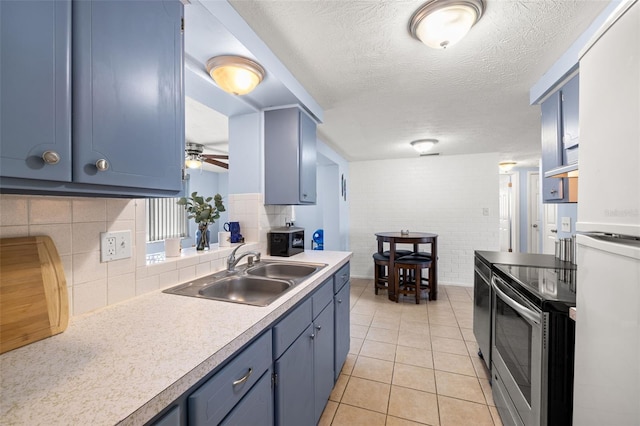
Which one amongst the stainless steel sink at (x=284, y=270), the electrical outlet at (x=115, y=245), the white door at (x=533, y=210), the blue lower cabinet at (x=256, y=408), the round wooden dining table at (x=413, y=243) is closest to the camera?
the blue lower cabinet at (x=256, y=408)

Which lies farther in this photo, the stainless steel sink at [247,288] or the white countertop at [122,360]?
the stainless steel sink at [247,288]

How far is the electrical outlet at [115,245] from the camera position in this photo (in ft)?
3.46

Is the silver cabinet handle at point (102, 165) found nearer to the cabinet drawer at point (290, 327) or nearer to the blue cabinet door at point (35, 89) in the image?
the blue cabinet door at point (35, 89)

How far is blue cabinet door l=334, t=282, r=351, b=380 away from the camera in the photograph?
1905 mm

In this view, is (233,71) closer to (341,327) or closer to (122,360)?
(122,360)

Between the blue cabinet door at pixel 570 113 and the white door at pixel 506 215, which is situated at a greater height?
the blue cabinet door at pixel 570 113

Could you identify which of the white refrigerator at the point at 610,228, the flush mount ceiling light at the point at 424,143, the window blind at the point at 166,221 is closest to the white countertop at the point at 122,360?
the white refrigerator at the point at 610,228

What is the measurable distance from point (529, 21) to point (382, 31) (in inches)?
29.6

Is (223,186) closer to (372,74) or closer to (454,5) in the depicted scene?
(372,74)

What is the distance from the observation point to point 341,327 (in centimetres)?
A: 201

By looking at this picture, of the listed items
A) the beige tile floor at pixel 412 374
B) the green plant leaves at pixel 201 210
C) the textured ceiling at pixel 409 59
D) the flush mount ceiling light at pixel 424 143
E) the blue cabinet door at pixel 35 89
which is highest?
the textured ceiling at pixel 409 59

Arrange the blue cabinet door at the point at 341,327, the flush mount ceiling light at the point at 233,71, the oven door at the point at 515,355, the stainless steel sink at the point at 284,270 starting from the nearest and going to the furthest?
1. the oven door at the point at 515,355
2. the flush mount ceiling light at the point at 233,71
3. the stainless steel sink at the point at 284,270
4. the blue cabinet door at the point at 341,327

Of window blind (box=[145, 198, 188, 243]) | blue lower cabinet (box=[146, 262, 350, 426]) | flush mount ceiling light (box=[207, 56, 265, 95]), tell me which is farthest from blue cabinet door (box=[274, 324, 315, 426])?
window blind (box=[145, 198, 188, 243])

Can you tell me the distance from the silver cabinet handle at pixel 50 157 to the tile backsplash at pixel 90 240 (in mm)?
391
